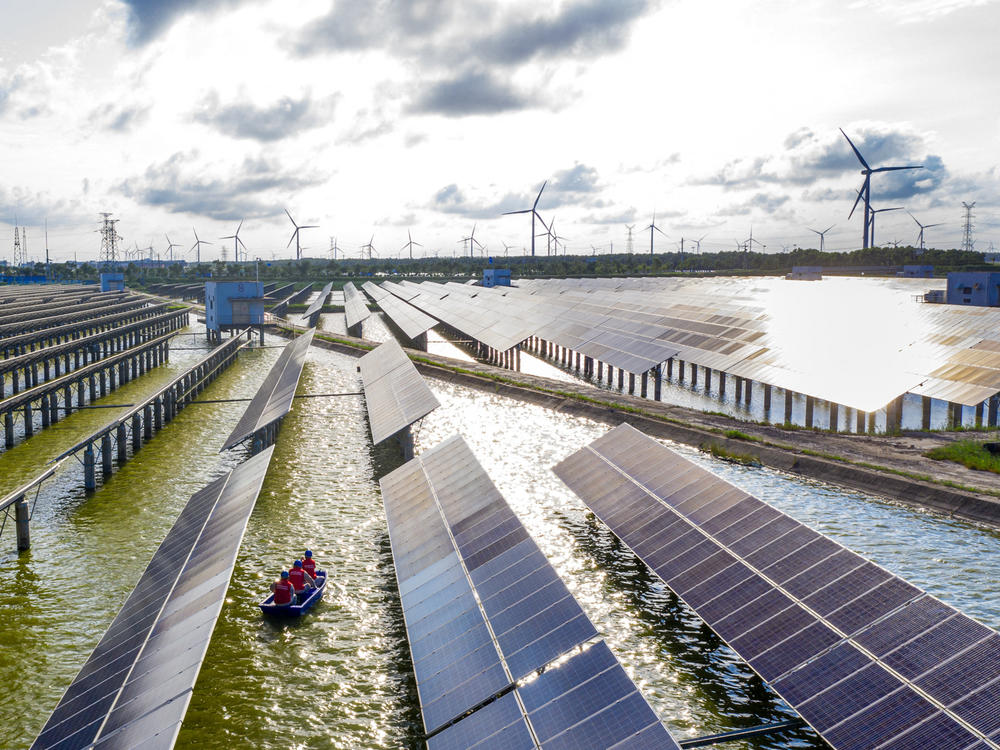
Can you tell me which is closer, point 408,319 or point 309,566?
point 309,566

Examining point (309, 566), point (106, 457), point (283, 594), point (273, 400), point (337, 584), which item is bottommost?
point (337, 584)

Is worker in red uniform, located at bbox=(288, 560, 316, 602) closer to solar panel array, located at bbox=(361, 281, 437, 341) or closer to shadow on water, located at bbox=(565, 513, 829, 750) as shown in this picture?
shadow on water, located at bbox=(565, 513, 829, 750)

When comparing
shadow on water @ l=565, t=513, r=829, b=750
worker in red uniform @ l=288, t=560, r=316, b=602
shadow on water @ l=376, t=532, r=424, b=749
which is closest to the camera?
shadow on water @ l=565, t=513, r=829, b=750

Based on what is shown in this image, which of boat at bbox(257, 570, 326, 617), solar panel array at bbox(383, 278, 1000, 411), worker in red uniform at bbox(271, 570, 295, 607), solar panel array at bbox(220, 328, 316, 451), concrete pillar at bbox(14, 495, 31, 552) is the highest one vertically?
solar panel array at bbox(383, 278, 1000, 411)

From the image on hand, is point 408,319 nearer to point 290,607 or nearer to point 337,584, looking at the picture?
point 337,584

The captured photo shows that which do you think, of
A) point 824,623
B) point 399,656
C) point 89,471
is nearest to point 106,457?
point 89,471

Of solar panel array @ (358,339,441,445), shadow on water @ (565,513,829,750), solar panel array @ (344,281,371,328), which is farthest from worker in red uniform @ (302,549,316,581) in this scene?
solar panel array @ (344,281,371,328)
